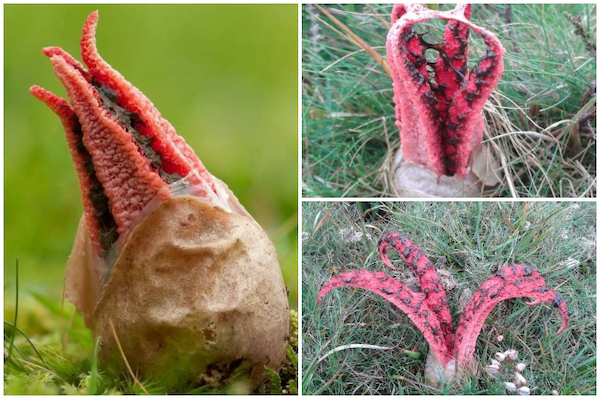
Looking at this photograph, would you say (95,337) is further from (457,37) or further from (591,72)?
(591,72)

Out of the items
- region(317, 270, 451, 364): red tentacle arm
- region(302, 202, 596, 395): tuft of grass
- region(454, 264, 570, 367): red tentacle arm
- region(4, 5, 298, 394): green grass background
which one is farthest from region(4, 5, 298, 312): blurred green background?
region(454, 264, 570, 367): red tentacle arm

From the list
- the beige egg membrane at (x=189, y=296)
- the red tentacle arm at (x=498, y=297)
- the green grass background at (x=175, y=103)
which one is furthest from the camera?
the green grass background at (x=175, y=103)

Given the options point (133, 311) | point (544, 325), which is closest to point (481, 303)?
point (544, 325)

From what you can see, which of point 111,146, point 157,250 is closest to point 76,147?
point 111,146

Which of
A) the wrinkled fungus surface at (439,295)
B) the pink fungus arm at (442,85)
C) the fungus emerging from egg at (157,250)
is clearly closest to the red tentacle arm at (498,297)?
the wrinkled fungus surface at (439,295)

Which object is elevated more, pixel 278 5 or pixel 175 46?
pixel 278 5

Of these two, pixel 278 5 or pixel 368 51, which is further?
pixel 278 5

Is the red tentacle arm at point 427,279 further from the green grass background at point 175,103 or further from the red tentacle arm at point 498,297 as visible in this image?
the green grass background at point 175,103
